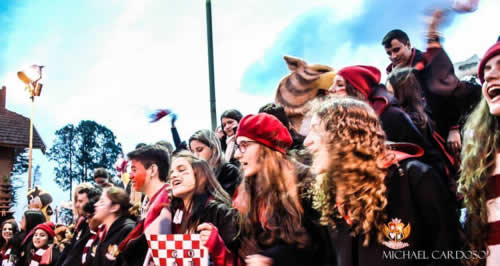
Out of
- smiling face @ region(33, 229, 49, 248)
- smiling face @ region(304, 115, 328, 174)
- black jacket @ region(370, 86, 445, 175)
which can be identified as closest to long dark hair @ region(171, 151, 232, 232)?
smiling face @ region(304, 115, 328, 174)

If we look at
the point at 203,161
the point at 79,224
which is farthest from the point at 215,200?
the point at 79,224

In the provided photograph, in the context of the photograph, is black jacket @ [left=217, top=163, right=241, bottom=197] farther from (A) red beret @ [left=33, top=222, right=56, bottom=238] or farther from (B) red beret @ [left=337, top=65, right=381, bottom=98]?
(A) red beret @ [left=33, top=222, right=56, bottom=238]

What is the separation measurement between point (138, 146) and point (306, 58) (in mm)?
1838

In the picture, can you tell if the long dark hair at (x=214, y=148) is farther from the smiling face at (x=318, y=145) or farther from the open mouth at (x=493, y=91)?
the open mouth at (x=493, y=91)

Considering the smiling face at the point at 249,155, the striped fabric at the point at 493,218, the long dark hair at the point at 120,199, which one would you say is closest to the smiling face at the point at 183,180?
the smiling face at the point at 249,155

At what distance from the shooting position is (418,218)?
2334mm

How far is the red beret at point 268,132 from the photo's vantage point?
3.21 m

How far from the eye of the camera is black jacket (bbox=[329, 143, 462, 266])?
7.54 ft

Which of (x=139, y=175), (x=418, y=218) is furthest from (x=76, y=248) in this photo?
(x=418, y=218)

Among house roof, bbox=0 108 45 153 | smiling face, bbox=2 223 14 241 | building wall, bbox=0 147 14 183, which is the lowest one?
smiling face, bbox=2 223 14 241

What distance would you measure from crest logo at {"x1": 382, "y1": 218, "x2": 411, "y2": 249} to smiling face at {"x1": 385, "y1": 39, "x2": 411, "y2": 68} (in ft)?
3.15

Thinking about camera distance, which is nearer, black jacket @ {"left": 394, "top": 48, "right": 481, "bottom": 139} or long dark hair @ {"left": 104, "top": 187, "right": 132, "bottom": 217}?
black jacket @ {"left": 394, "top": 48, "right": 481, "bottom": 139}

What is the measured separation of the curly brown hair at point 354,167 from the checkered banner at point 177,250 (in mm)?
1096

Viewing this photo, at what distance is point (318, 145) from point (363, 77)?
1.63 ft
